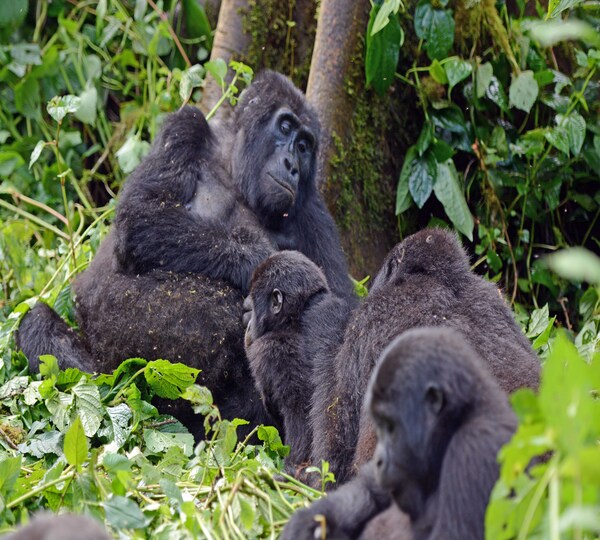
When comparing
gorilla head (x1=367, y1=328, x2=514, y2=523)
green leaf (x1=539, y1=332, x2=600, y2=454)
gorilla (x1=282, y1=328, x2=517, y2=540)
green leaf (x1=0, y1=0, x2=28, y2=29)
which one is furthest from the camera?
green leaf (x1=0, y1=0, x2=28, y2=29)

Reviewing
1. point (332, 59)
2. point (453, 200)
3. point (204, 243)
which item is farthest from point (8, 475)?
point (332, 59)

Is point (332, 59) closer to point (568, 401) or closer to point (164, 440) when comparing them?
point (164, 440)

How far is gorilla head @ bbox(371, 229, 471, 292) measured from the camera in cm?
353

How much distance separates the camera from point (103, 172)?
7.07 metres

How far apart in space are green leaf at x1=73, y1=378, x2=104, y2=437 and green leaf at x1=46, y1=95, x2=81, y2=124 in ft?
5.04

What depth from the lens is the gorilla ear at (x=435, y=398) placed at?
222 cm

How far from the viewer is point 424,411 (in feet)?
7.36

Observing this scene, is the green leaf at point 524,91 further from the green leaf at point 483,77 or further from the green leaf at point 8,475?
the green leaf at point 8,475

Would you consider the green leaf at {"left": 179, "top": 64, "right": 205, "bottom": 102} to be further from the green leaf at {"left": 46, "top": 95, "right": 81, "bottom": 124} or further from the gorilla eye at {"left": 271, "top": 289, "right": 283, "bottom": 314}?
the gorilla eye at {"left": 271, "top": 289, "right": 283, "bottom": 314}

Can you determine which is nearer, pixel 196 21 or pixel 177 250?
pixel 177 250

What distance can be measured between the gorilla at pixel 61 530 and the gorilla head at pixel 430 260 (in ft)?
6.32

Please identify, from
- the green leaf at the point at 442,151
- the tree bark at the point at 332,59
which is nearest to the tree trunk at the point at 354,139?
the tree bark at the point at 332,59

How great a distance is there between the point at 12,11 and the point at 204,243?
329 cm

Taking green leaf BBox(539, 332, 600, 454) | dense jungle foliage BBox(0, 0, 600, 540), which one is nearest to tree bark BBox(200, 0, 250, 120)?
dense jungle foliage BBox(0, 0, 600, 540)
